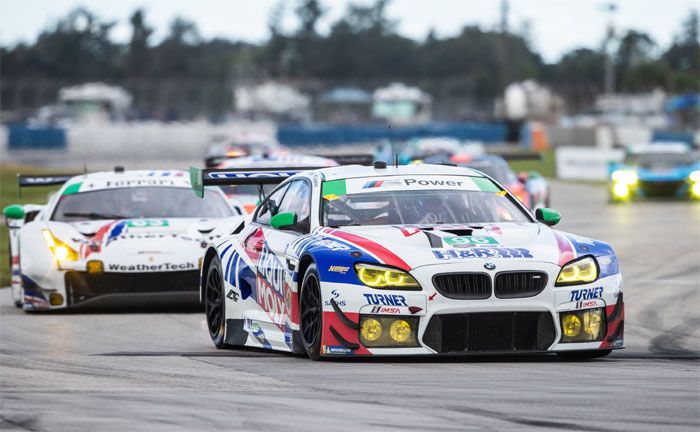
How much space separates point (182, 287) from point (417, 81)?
15498cm

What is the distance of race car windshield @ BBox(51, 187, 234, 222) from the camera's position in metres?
14.2

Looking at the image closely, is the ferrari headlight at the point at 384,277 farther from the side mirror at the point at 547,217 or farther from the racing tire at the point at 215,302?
the racing tire at the point at 215,302

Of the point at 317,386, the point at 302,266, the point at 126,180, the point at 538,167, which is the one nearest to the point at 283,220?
the point at 302,266

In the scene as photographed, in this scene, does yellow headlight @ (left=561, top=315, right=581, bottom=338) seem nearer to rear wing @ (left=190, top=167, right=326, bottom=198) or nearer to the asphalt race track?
the asphalt race track

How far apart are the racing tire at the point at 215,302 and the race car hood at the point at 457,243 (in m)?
1.56

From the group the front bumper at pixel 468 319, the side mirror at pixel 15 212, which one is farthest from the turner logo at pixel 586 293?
the side mirror at pixel 15 212

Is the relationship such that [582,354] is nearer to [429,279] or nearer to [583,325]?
[583,325]

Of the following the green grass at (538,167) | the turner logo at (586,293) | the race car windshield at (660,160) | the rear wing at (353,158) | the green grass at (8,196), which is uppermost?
the rear wing at (353,158)

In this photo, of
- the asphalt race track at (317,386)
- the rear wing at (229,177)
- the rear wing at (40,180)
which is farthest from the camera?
the rear wing at (40,180)

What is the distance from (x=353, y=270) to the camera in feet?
29.4

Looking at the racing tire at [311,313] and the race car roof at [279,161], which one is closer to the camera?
the racing tire at [311,313]

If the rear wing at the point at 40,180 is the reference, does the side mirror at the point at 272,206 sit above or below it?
above

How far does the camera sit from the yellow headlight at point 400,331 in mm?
8945

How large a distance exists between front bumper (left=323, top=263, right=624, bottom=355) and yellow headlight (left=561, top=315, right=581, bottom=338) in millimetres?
39
